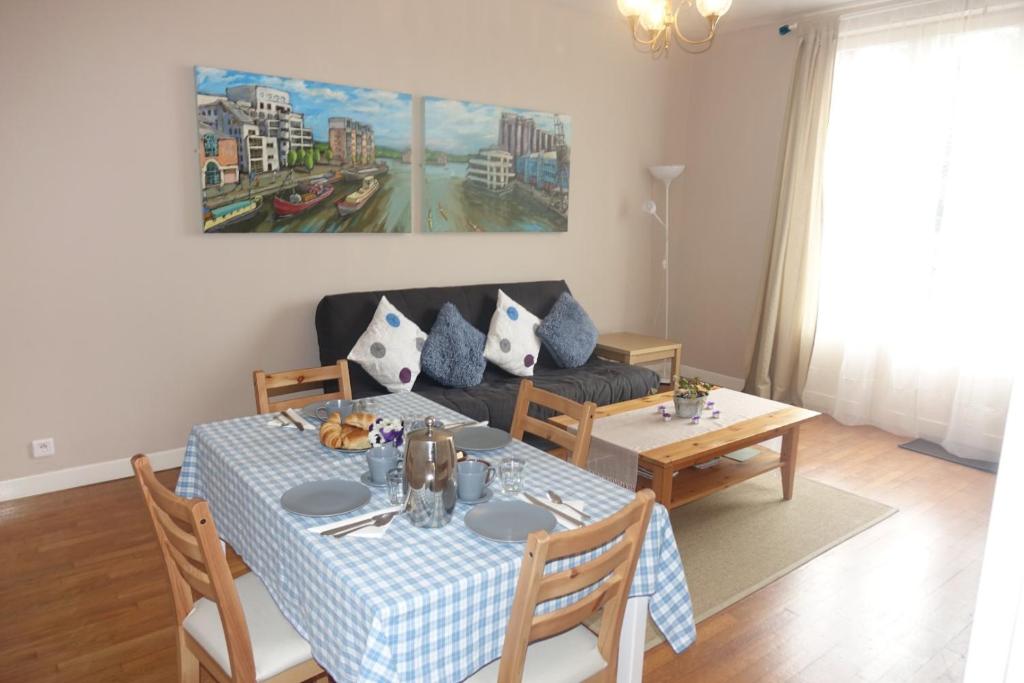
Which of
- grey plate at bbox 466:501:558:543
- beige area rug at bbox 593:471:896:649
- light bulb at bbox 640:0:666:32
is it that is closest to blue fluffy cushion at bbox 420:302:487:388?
beige area rug at bbox 593:471:896:649

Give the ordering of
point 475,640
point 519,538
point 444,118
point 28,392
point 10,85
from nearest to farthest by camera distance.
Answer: point 475,640, point 519,538, point 10,85, point 28,392, point 444,118

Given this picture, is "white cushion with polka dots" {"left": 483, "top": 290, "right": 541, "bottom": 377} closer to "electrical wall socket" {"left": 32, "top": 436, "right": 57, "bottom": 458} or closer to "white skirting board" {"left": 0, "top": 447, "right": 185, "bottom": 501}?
"white skirting board" {"left": 0, "top": 447, "right": 185, "bottom": 501}

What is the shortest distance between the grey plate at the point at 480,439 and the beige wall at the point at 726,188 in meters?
3.71

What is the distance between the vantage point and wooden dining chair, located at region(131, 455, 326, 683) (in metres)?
1.52

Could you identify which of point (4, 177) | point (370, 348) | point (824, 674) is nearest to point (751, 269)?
point (370, 348)

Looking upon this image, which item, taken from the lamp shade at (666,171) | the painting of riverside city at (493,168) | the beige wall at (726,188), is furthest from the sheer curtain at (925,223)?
the painting of riverside city at (493,168)

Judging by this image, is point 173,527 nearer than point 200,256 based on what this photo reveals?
Yes

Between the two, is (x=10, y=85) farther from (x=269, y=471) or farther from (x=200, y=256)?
(x=269, y=471)

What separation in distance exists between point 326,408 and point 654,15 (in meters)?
1.92

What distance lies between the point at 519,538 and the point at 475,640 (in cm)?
24

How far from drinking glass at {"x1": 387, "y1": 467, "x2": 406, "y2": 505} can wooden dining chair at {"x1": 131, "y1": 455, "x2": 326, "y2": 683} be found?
407mm

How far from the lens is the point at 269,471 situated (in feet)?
6.48

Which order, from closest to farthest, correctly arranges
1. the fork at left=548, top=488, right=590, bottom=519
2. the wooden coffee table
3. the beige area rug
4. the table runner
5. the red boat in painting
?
the fork at left=548, top=488, right=590, bottom=519
the beige area rug
the wooden coffee table
the table runner
the red boat in painting

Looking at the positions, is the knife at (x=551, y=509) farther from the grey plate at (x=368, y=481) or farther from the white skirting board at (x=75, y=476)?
the white skirting board at (x=75, y=476)
